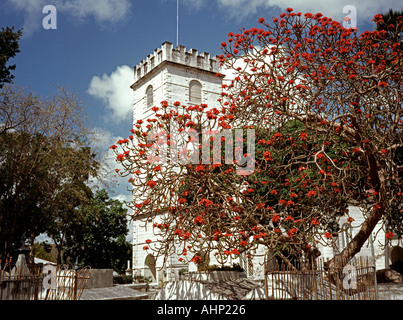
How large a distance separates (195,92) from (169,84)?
8.29 ft

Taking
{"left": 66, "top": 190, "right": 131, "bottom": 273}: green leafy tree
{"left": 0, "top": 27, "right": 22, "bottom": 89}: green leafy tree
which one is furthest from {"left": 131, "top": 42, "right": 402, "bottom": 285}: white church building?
{"left": 0, "top": 27, "right": 22, "bottom": 89}: green leafy tree

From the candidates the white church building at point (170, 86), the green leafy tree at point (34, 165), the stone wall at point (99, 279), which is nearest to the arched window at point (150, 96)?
the white church building at point (170, 86)

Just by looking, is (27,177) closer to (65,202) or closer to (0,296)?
(65,202)

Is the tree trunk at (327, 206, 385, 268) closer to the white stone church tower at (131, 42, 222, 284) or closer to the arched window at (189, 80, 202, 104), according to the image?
the white stone church tower at (131, 42, 222, 284)

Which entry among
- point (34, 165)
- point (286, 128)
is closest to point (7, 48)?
point (34, 165)

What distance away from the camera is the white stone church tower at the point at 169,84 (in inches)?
1187

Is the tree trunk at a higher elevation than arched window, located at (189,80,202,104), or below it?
below

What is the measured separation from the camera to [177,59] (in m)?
31.0

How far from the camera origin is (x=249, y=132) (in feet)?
35.8

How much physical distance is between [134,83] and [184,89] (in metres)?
5.83

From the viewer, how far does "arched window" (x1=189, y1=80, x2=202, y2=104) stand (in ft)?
102

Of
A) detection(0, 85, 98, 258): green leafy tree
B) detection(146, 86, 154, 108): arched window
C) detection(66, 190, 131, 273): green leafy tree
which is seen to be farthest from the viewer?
detection(66, 190, 131, 273): green leafy tree

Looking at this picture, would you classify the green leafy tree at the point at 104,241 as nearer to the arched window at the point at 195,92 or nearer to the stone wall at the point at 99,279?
the arched window at the point at 195,92

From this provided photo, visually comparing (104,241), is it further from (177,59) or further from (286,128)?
(286,128)
